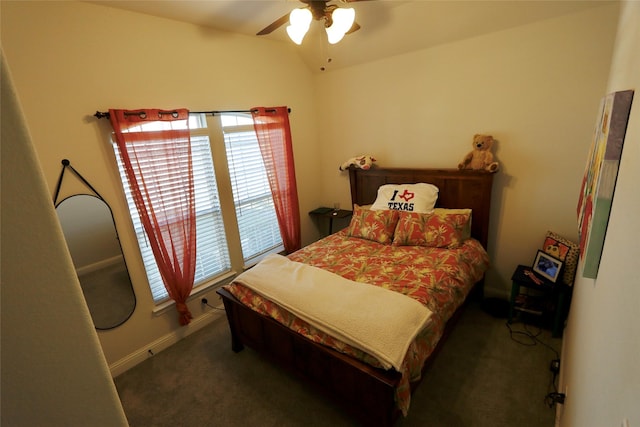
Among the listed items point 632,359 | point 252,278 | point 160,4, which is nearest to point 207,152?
point 160,4

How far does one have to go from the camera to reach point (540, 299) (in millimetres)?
2408

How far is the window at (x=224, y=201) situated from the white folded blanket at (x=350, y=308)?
81cm

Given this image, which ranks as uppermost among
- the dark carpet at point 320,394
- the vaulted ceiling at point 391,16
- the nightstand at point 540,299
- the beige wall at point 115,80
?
the vaulted ceiling at point 391,16

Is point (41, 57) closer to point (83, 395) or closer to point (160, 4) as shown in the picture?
point (160, 4)

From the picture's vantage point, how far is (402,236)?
2584 mm

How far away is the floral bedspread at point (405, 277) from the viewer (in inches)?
62.7

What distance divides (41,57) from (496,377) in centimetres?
361

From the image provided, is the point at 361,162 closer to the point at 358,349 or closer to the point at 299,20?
the point at 299,20

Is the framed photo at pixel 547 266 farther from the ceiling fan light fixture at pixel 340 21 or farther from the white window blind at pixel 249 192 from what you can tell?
the white window blind at pixel 249 192

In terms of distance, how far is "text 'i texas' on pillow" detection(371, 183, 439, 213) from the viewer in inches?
108

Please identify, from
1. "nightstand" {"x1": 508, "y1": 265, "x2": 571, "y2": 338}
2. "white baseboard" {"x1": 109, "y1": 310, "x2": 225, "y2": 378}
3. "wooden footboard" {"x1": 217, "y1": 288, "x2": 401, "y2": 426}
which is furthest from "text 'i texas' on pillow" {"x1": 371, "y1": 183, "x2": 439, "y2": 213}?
"white baseboard" {"x1": 109, "y1": 310, "x2": 225, "y2": 378}

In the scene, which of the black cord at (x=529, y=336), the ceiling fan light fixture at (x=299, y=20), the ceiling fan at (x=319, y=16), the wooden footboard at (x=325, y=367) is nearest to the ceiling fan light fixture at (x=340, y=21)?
the ceiling fan at (x=319, y=16)

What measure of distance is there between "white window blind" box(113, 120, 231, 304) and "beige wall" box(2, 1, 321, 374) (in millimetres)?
92

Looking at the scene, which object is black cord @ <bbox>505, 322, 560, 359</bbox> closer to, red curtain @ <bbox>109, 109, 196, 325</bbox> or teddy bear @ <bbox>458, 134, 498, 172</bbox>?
teddy bear @ <bbox>458, 134, 498, 172</bbox>
